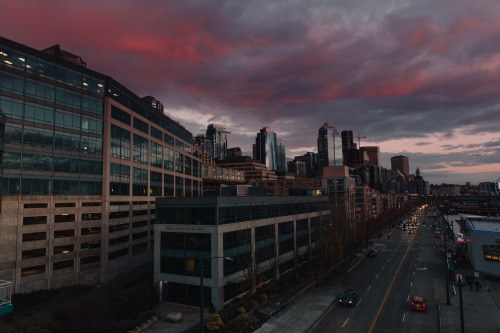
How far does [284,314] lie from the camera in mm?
34281

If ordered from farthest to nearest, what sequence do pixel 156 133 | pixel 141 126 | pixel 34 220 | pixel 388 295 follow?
pixel 156 133 < pixel 141 126 < pixel 34 220 < pixel 388 295

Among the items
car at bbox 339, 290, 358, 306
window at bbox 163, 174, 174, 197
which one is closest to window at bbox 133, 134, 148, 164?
window at bbox 163, 174, 174, 197

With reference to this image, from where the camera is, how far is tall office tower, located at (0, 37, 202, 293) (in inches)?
1638

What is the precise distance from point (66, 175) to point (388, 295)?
49581mm

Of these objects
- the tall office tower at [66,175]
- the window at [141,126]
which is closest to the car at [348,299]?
the tall office tower at [66,175]

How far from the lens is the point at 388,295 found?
133 ft

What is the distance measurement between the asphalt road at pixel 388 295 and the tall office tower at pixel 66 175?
37.3 metres

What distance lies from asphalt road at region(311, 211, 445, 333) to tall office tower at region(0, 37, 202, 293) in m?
37.3

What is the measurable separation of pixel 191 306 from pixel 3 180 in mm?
29880

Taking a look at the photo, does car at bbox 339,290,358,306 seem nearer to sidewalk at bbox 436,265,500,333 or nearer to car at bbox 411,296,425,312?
car at bbox 411,296,425,312

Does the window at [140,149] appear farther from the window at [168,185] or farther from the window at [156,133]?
the window at [168,185]

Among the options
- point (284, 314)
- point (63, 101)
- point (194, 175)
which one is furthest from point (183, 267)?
point (194, 175)

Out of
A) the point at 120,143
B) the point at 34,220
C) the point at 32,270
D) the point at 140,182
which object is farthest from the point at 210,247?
the point at 140,182

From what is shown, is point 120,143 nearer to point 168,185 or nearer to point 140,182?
point 140,182
